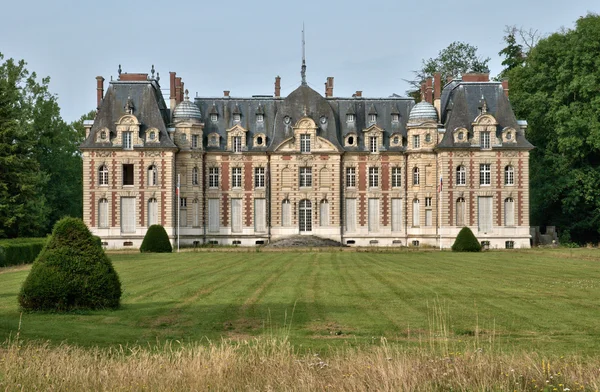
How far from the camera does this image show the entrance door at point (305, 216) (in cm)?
5294

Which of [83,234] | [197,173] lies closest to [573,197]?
[197,173]

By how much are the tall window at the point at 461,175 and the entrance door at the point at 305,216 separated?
32.8ft

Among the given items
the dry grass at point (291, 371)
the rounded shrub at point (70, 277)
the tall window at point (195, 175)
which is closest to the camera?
the dry grass at point (291, 371)

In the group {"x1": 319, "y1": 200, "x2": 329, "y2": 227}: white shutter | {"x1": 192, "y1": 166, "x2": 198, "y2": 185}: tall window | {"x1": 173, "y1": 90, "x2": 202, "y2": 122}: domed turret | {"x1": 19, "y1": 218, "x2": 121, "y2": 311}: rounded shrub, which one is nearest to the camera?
{"x1": 19, "y1": 218, "x2": 121, "y2": 311}: rounded shrub

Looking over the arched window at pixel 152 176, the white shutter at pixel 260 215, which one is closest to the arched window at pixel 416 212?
the white shutter at pixel 260 215

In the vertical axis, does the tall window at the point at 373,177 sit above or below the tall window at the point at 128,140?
below

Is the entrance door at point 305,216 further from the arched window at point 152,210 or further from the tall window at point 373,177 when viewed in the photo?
the arched window at point 152,210

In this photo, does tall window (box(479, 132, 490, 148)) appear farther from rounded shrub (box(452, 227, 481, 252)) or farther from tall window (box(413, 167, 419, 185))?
rounded shrub (box(452, 227, 481, 252))

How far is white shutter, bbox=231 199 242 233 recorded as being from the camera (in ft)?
173

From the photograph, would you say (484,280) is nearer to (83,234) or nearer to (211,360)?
(83,234)

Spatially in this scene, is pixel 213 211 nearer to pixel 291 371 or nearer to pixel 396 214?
pixel 396 214

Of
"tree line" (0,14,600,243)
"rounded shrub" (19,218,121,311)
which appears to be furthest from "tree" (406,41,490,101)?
"rounded shrub" (19,218,121,311)

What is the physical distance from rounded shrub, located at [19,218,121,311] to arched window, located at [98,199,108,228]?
112 ft

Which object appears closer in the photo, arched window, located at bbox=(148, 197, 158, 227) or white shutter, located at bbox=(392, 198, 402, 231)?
arched window, located at bbox=(148, 197, 158, 227)
